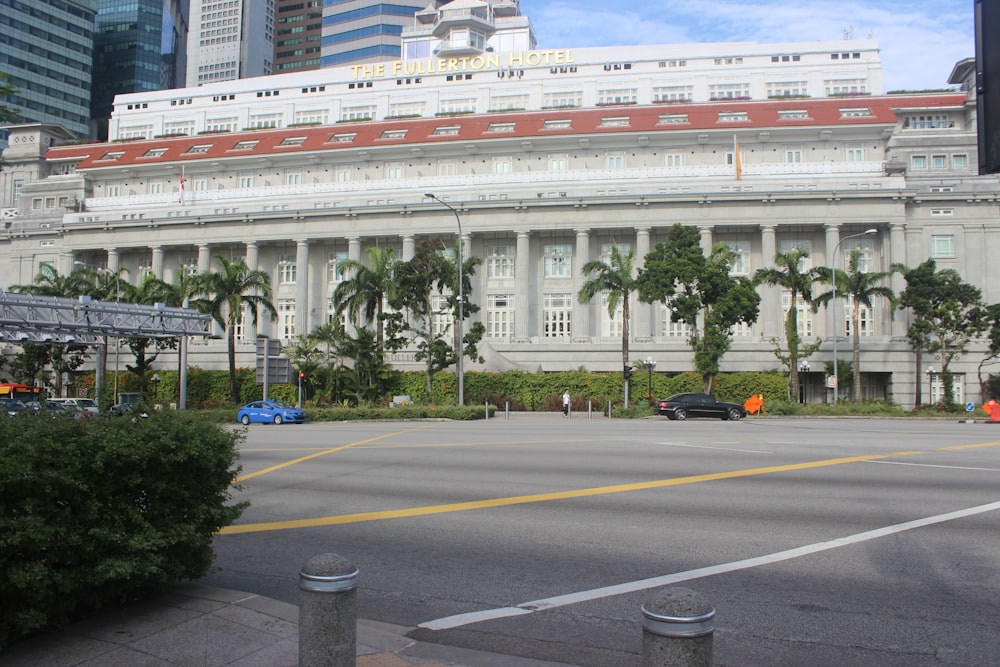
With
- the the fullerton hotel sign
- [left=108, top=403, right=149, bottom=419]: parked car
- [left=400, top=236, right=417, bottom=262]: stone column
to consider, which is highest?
the the fullerton hotel sign

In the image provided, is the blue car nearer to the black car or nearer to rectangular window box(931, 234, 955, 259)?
the black car

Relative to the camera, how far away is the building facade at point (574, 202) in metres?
56.0

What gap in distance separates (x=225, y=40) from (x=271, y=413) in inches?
6188

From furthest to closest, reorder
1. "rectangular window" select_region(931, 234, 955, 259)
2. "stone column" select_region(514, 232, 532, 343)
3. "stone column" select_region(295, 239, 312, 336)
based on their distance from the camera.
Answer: "stone column" select_region(295, 239, 312, 336), "stone column" select_region(514, 232, 532, 343), "rectangular window" select_region(931, 234, 955, 259)

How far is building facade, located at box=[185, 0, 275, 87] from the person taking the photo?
16638 centimetres


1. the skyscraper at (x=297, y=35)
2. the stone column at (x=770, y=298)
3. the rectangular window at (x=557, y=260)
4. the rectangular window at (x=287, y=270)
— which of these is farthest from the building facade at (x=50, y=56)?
the stone column at (x=770, y=298)

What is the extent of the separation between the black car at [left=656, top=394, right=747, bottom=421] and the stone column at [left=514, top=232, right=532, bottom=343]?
75.3 feet

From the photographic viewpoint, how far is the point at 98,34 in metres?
146

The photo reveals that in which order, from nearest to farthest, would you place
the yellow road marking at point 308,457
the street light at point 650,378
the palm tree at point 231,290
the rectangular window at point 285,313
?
the yellow road marking at point 308,457 < the street light at point 650,378 < the palm tree at point 231,290 < the rectangular window at point 285,313

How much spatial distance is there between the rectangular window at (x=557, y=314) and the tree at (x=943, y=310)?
24.4 metres

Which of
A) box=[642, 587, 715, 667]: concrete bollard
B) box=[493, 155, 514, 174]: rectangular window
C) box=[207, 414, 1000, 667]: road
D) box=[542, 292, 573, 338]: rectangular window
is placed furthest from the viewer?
box=[493, 155, 514, 174]: rectangular window

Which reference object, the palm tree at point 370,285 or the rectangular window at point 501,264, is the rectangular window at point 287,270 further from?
the palm tree at point 370,285

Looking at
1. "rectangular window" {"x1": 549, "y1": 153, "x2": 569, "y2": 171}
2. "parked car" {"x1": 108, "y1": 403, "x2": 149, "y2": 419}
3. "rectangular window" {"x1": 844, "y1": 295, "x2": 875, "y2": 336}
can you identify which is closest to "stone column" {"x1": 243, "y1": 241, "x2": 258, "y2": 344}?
"rectangular window" {"x1": 549, "y1": 153, "x2": 569, "y2": 171}

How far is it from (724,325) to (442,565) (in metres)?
38.3
